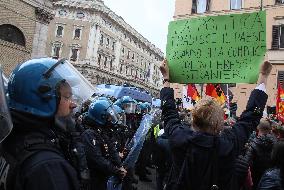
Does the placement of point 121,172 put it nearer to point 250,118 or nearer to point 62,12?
point 250,118

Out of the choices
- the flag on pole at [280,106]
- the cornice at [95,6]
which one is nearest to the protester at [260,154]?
the flag on pole at [280,106]

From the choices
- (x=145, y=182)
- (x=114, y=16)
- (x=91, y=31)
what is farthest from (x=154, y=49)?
(x=145, y=182)

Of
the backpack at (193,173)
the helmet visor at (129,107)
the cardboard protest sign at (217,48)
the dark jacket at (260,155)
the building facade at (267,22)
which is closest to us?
the backpack at (193,173)

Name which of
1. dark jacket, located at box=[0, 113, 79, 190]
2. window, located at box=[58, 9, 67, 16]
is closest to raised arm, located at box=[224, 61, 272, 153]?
dark jacket, located at box=[0, 113, 79, 190]

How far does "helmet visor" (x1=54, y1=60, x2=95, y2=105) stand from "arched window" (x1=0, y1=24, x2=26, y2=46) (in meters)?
17.0

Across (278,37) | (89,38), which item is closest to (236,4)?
(278,37)

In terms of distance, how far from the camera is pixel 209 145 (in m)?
2.66

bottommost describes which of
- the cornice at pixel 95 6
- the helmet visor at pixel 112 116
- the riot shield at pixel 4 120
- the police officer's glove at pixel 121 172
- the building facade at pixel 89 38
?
the police officer's glove at pixel 121 172

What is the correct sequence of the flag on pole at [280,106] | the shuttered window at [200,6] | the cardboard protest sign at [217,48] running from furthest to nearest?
1. the shuttered window at [200,6]
2. the flag on pole at [280,106]
3. the cardboard protest sign at [217,48]

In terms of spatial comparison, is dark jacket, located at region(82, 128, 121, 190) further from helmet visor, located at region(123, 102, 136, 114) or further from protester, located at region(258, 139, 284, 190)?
helmet visor, located at region(123, 102, 136, 114)

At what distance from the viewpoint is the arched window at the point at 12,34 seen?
18.6 metres

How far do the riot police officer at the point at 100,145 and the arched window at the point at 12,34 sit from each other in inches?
599

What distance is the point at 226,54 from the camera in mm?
3385

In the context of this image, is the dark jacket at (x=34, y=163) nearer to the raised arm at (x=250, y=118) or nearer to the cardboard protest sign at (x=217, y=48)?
the raised arm at (x=250, y=118)
